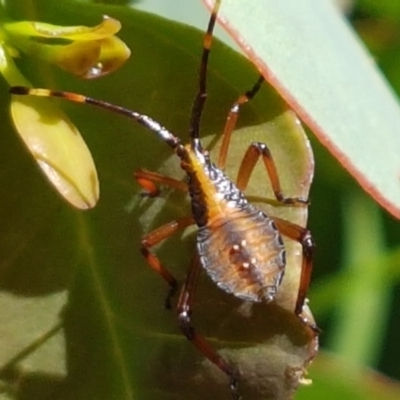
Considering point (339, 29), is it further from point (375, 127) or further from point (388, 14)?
point (388, 14)

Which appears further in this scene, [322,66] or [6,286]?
[6,286]

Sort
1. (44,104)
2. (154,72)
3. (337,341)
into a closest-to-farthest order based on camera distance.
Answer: (44,104), (154,72), (337,341)

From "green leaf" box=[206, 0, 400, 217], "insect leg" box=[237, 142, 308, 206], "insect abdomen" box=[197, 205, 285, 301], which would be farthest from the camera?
"insect abdomen" box=[197, 205, 285, 301]

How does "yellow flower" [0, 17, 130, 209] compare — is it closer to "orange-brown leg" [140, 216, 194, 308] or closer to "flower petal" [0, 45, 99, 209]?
"flower petal" [0, 45, 99, 209]

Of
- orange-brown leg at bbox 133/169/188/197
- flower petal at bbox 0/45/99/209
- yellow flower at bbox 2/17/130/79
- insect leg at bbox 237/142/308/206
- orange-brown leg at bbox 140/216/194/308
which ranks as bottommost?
orange-brown leg at bbox 140/216/194/308

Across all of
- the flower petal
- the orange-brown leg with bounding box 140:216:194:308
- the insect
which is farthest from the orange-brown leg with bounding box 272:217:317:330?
the flower petal

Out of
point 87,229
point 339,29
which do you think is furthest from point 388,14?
point 87,229

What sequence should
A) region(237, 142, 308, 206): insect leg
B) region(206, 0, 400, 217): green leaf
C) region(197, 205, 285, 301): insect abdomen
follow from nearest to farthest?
region(206, 0, 400, 217): green leaf
region(237, 142, 308, 206): insect leg
region(197, 205, 285, 301): insect abdomen

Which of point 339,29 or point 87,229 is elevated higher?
point 339,29
